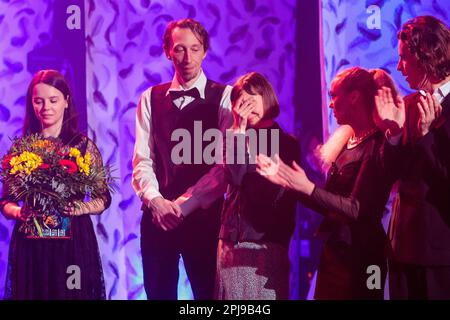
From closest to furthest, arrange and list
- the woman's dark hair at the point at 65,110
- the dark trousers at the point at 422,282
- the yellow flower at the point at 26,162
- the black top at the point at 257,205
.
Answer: the dark trousers at the point at 422,282, the black top at the point at 257,205, the yellow flower at the point at 26,162, the woman's dark hair at the point at 65,110

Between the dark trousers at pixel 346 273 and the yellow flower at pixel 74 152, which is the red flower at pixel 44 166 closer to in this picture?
the yellow flower at pixel 74 152

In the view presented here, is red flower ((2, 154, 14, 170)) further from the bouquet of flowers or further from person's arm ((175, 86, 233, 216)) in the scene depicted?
person's arm ((175, 86, 233, 216))

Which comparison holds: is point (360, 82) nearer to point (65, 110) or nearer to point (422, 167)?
point (422, 167)

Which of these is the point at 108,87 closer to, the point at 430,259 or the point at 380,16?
the point at 380,16

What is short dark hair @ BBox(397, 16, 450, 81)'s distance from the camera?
3141 mm

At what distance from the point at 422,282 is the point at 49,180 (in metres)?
2.05

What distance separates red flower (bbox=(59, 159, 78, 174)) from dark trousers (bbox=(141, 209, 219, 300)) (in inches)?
18.4

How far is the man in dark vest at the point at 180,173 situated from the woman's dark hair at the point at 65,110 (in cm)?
38

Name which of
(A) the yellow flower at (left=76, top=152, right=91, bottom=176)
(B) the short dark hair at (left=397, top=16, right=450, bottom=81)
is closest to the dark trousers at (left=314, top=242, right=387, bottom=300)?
(B) the short dark hair at (left=397, top=16, right=450, bottom=81)

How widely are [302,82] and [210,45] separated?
0.56 metres

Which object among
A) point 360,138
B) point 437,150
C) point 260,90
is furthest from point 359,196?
point 260,90

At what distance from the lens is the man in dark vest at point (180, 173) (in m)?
3.24

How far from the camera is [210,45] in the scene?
3.33m

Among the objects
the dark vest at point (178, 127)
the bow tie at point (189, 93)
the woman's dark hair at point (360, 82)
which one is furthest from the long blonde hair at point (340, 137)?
the bow tie at point (189, 93)
